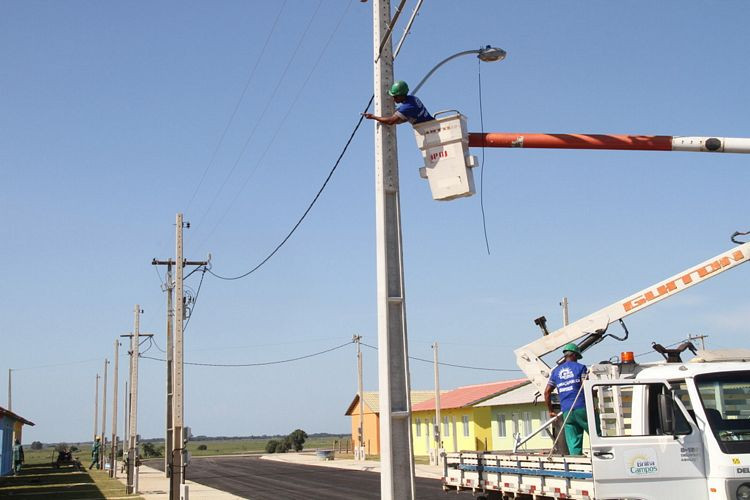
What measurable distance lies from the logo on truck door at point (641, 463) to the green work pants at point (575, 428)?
1.31 meters

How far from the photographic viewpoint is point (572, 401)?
9.92 m

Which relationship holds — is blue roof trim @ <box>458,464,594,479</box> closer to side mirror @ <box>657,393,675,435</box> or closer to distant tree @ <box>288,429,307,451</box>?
side mirror @ <box>657,393,675,435</box>

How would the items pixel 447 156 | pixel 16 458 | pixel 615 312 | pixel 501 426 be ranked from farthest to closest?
pixel 16 458, pixel 501 426, pixel 615 312, pixel 447 156

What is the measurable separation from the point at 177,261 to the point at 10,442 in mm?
29863

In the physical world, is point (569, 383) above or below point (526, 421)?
above

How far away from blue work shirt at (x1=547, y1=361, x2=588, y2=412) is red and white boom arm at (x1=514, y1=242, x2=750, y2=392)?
6.03 ft

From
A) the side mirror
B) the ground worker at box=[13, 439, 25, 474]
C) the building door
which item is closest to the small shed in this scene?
the ground worker at box=[13, 439, 25, 474]

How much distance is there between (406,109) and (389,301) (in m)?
2.37

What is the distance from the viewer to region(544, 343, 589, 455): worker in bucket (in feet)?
32.2

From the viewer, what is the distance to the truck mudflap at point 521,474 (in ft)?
28.4

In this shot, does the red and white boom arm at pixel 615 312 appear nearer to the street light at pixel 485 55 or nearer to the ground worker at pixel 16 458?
the street light at pixel 485 55

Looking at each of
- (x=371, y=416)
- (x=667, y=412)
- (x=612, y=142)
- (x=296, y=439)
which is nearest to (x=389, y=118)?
(x=612, y=142)

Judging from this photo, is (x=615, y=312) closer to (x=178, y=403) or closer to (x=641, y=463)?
(x=641, y=463)

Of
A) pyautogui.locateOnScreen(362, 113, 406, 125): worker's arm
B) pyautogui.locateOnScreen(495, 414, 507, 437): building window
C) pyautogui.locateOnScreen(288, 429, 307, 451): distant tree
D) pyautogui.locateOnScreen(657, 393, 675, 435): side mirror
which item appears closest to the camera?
pyautogui.locateOnScreen(657, 393, 675, 435): side mirror
